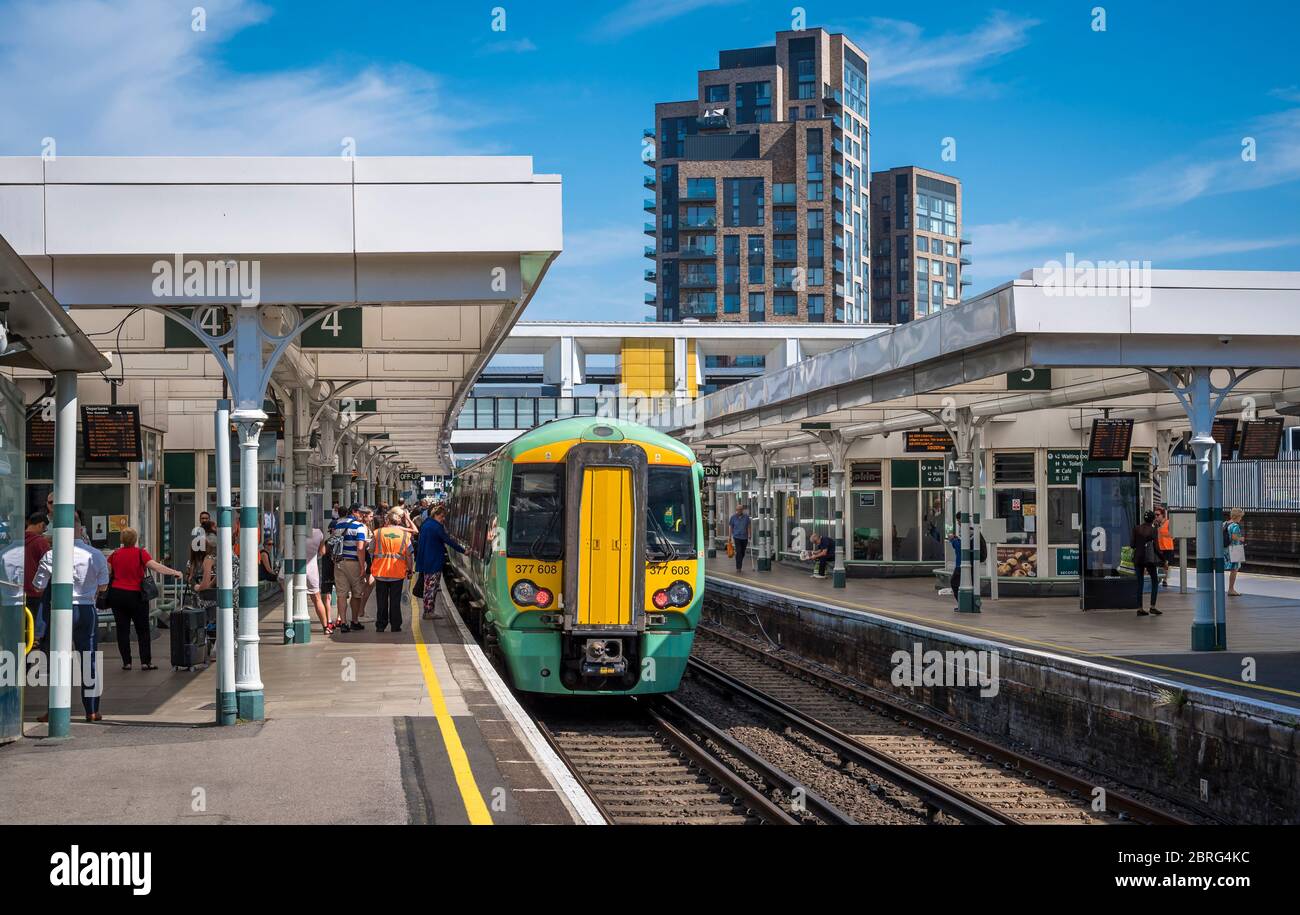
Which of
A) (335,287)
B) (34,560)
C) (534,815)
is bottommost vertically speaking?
(534,815)

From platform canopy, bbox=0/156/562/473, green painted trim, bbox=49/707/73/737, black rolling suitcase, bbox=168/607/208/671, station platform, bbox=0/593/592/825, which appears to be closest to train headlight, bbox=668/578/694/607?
station platform, bbox=0/593/592/825

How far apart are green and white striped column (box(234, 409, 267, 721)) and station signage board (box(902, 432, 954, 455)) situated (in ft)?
54.6

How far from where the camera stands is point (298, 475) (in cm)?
1747

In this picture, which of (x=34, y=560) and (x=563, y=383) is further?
(x=563, y=383)

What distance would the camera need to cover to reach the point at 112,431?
15.8 m

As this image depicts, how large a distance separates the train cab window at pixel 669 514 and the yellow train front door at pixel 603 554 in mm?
310

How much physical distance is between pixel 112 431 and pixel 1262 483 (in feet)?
90.2

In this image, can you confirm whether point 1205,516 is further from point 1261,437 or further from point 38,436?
point 38,436

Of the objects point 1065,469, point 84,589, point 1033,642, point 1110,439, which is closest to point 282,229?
point 84,589
